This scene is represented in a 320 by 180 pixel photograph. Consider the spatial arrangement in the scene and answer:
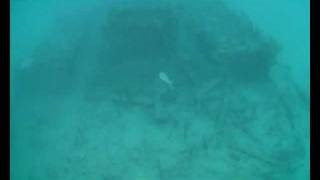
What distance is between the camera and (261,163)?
253cm

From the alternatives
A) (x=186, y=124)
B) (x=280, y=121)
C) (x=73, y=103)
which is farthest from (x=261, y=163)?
(x=73, y=103)

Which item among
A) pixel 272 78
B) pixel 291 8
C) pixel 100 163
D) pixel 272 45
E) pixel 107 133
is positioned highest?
pixel 291 8

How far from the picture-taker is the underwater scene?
2555 millimetres

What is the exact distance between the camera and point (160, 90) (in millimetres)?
2643

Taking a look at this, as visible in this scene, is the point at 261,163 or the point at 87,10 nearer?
the point at 261,163

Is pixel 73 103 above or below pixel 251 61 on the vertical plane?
below

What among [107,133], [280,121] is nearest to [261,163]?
[280,121]

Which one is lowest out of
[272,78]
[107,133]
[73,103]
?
[107,133]

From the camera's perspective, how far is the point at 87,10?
2715mm

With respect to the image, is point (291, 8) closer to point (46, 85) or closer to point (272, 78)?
point (272, 78)

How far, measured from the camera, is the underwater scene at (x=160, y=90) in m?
2.55

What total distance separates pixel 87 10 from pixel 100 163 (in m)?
1.05

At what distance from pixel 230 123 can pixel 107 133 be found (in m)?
0.82

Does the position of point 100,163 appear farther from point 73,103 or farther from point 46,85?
point 46,85
